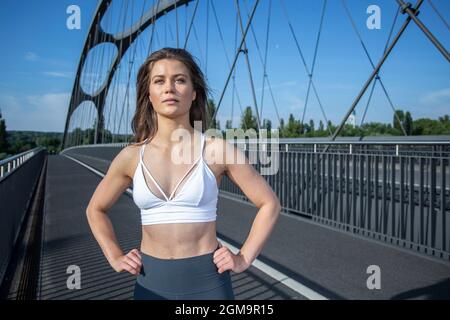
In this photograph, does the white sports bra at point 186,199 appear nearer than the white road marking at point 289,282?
Yes

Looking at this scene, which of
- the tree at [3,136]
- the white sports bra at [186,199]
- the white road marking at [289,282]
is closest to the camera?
the white sports bra at [186,199]

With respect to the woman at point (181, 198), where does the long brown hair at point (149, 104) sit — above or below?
above

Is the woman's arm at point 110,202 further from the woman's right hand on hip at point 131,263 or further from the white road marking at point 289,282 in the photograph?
the white road marking at point 289,282

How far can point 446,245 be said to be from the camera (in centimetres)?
484

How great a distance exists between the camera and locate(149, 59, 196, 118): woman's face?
4.74 feet

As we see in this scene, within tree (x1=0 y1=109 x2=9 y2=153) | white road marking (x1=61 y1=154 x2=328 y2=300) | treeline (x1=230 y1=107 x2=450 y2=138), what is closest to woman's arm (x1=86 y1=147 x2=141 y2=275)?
white road marking (x1=61 y1=154 x2=328 y2=300)

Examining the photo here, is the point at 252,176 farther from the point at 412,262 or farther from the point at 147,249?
the point at 412,262

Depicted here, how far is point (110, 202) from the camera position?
1.60 metres

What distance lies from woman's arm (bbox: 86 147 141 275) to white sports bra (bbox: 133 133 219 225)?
0.12 metres

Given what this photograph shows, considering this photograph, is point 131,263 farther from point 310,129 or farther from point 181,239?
point 310,129

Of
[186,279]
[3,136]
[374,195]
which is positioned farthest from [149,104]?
[3,136]

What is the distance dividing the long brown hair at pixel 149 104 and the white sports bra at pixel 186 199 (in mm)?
230

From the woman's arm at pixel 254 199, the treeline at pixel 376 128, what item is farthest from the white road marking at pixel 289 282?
the treeline at pixel 376 128

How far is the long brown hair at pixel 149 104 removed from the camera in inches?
61.6
